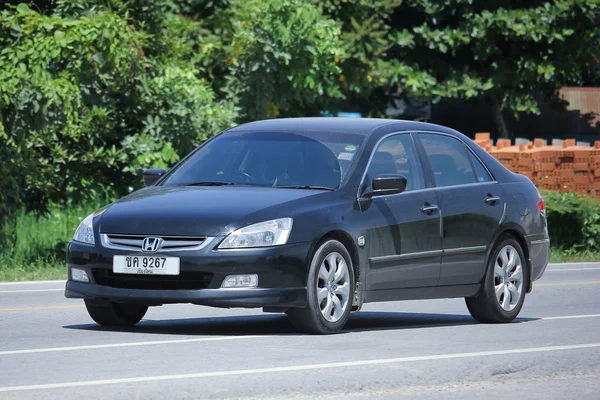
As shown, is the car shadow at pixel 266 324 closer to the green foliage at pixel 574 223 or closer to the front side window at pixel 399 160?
the front side window at pixel 399 160

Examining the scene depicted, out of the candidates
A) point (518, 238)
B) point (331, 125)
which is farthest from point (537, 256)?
point (331, 125)

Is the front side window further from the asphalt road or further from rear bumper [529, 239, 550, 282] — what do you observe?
rear bumper [529, 239, 550, 282]

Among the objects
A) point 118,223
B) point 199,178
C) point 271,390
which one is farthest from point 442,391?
point 199,178

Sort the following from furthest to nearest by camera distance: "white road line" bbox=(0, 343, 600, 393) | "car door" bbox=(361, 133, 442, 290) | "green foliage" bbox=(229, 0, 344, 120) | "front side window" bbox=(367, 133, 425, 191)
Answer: "green foliage" bbox=(229, 0, 344, 120), "front side window" bbox=(367, 133, 425, 191), "car door" bbox=(361, 133, 442, 290), "white road line" bbox=(0, 343, 600, 393)

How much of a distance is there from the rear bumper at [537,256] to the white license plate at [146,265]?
3948mm

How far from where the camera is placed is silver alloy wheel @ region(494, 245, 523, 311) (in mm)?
12383

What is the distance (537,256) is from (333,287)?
300 cm

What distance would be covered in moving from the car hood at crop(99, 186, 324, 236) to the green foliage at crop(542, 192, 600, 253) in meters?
12.8

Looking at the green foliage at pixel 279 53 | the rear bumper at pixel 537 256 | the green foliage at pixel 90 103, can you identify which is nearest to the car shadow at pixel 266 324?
the rear bumper at pixel 537 256

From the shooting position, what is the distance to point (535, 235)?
510 inches

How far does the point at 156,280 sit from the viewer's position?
10234mm

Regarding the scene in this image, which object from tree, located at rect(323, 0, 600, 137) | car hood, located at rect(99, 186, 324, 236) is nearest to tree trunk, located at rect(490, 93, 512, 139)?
tree, located at rect(323, 0, 600, 137)

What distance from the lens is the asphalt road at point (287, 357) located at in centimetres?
803

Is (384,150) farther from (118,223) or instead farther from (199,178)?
(118,223)
